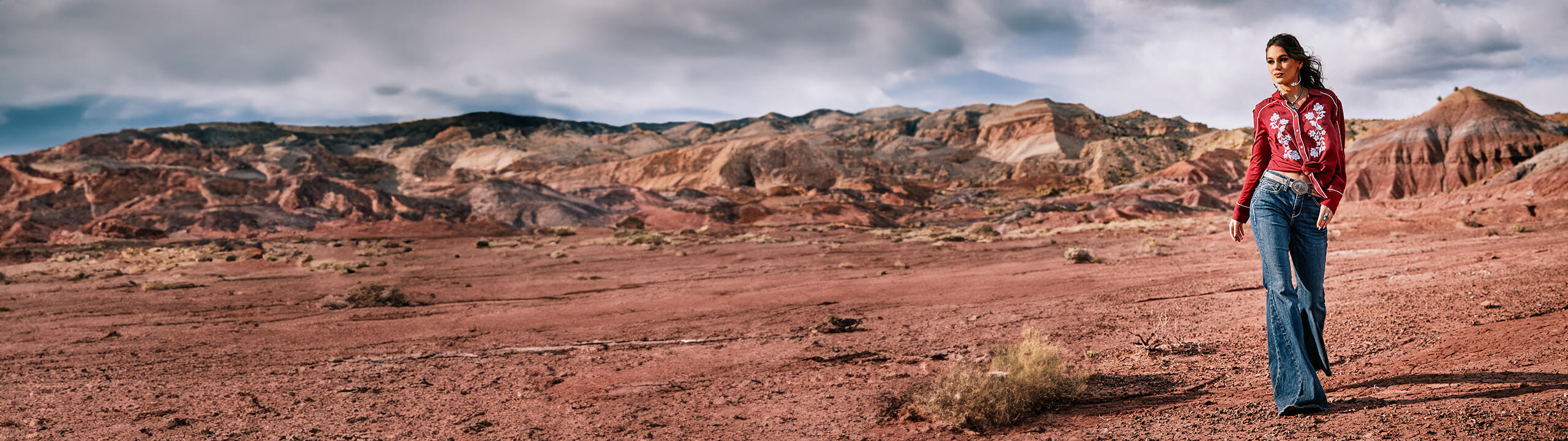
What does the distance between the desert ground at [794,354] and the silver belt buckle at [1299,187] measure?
38.8 inches

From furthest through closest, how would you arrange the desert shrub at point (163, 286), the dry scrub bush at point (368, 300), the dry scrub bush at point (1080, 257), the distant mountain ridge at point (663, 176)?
the distant mountain ridge at point (663, 176) → the desert shrub at point (163, 286) → the dry scrub bush at point (1080, 257) → the dry scrub bush at point (368, 300)

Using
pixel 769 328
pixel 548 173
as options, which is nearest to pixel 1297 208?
pixel 769 328

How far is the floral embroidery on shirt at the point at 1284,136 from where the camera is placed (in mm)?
3328

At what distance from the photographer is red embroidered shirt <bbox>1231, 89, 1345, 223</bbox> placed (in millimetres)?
3242

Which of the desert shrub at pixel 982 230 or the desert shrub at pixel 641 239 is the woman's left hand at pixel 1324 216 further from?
the desert shrub at pixel 982 230

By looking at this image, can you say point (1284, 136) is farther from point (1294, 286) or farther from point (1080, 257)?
point (1080, 257)

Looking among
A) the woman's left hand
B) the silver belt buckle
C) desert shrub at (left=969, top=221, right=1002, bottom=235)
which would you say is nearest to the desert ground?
the woman's left hand

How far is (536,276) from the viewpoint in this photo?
19.7 m

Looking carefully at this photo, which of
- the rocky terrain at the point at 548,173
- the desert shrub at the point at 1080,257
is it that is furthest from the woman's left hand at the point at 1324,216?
the rocky terrain at the point at 548,173

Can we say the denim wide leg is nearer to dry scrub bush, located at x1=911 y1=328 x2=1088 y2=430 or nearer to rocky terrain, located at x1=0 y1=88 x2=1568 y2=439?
rocky terrain, located at x1=0 y1=88 x2=1568 y2=439

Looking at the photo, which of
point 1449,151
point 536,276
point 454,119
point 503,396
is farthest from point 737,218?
point 454,119

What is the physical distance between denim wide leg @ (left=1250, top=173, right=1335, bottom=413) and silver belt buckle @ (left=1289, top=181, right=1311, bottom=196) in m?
0.03

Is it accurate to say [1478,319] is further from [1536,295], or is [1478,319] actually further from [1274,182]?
[1274,182]

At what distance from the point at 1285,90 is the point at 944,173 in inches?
3916
